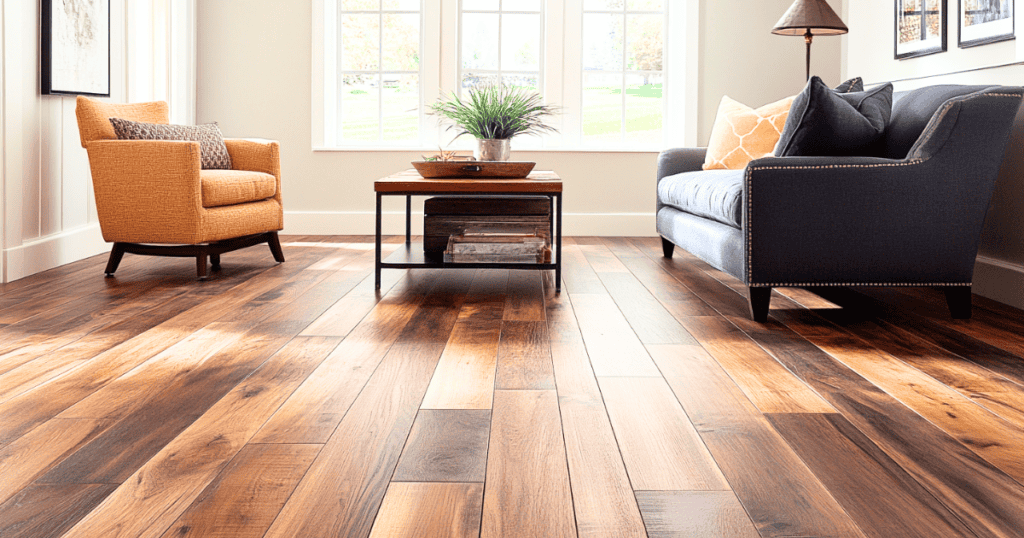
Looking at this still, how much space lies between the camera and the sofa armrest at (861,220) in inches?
105

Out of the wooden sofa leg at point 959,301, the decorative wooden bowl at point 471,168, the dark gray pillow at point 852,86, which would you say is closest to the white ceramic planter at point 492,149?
the decorative wooden bowl at point 471,168

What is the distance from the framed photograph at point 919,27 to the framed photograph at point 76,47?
4156 mm

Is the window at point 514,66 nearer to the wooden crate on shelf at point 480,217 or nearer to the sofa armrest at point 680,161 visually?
the sofa armrest at point 680,161

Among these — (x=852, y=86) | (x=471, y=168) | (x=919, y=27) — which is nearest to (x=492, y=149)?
(x=471, y=168)

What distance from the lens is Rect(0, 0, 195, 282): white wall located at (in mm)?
3547

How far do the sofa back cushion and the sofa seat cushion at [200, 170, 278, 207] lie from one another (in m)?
2.76

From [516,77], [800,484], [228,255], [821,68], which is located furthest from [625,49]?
[800,484]

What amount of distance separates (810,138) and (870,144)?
286mm

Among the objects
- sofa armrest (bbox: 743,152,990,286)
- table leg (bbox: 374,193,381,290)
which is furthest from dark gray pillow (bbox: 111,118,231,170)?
sofa armrest (bbox: 743,152,990,286)

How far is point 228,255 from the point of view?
4625 millimetres

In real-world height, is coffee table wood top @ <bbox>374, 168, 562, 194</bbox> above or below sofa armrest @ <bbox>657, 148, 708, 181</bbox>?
below

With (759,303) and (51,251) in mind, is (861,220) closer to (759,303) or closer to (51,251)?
(759,303)

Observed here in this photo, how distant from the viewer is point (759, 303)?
2.78 meters

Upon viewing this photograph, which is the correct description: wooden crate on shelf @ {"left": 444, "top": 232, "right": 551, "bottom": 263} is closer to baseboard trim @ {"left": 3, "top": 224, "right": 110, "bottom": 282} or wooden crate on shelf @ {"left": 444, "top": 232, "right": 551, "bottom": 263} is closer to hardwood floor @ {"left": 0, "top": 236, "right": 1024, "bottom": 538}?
hardwood floor @ {"left": 0, "top": 236, "right": 1024, "bottom": 538}
